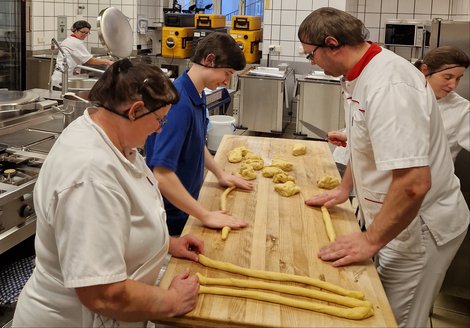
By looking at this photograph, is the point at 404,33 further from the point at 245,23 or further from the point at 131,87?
the point at 131,87

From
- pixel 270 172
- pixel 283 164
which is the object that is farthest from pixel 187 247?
pixel 283 164

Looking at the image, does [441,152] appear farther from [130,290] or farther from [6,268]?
[6,268]

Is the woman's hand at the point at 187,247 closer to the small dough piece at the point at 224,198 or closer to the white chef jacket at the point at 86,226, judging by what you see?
the white chef jacket at the point at 86,226

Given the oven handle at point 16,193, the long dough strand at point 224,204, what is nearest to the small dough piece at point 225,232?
the long dough strand at point 224,204

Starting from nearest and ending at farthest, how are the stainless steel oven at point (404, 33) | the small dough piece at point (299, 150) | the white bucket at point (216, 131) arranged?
the small dough piece at point (299, 150)
the white bucket at point (216, 131)
the stainless steel oven at point (404, 33)

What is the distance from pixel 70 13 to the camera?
6.35 metres

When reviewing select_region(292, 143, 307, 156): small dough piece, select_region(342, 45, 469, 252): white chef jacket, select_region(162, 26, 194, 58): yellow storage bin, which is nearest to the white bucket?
select_region(292, 143, 307, 156): small dough piece

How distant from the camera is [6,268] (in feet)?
7.46

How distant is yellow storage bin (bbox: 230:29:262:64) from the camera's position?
5910 millimetres

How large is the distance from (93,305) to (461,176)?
88.2 inches

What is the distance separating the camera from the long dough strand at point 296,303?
1.22 meters

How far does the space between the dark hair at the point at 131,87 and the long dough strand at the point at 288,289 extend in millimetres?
474

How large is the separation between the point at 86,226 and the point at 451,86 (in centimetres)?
190

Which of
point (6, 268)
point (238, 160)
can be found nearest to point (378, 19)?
point (238, 160)
